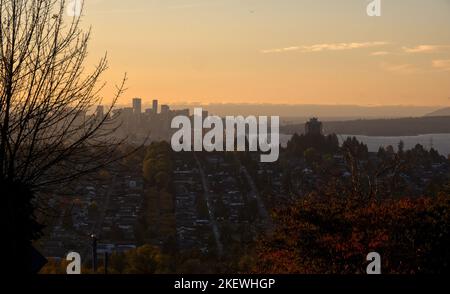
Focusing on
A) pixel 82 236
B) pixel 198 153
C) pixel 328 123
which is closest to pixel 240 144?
pixel 198 153

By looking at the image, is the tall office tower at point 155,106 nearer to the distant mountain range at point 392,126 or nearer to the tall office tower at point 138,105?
the tall office tower at point 138,105

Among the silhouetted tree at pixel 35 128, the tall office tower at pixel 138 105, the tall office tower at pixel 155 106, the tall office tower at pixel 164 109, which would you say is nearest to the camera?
the silhouetted tree at pixel 35 128

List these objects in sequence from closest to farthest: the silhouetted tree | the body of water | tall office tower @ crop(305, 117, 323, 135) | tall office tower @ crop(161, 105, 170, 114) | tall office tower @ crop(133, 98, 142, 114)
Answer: the silhouetted tree, tall office tower @ crop(133, 98, 142, 114), tall office tower @ crop(161, 105, 170, 114), the body of water, tall office tower @ crop(305, 117, 323, 135)

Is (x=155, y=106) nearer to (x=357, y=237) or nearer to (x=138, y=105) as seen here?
(x=138, y=105)

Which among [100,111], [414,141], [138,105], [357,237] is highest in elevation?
[138,105]

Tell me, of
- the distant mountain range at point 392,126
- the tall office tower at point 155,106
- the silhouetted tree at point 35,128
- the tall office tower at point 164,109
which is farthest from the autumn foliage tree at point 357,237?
the distant mountain range at point 392,126

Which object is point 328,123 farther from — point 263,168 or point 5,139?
point 5,139

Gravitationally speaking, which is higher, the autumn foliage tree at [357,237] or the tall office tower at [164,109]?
the tall office tower at [164,109]

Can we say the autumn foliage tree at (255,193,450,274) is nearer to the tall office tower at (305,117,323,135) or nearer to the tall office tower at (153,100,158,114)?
the tall office tower at (153,100,158,114)

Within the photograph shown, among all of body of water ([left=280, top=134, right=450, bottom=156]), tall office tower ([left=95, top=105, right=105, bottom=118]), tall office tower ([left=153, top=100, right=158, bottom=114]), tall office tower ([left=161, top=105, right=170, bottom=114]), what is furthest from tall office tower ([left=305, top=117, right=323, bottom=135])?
tall office tower ([left=95, top=105, right=105, bottom=118])

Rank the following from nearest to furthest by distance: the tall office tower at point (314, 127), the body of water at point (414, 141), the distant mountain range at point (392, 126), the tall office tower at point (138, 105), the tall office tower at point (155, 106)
A: the tall office tower at point (138, 105)
the tall office tower at point (155, 106)
the body of water at point (414, 141)
the distant mountain range at point (392, 126)
the tall office tower at point (314, 127)

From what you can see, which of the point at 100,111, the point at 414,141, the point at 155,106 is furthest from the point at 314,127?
the point at 100,111

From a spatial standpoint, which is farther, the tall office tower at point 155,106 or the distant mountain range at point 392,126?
the distant mountain range at point 392,126
